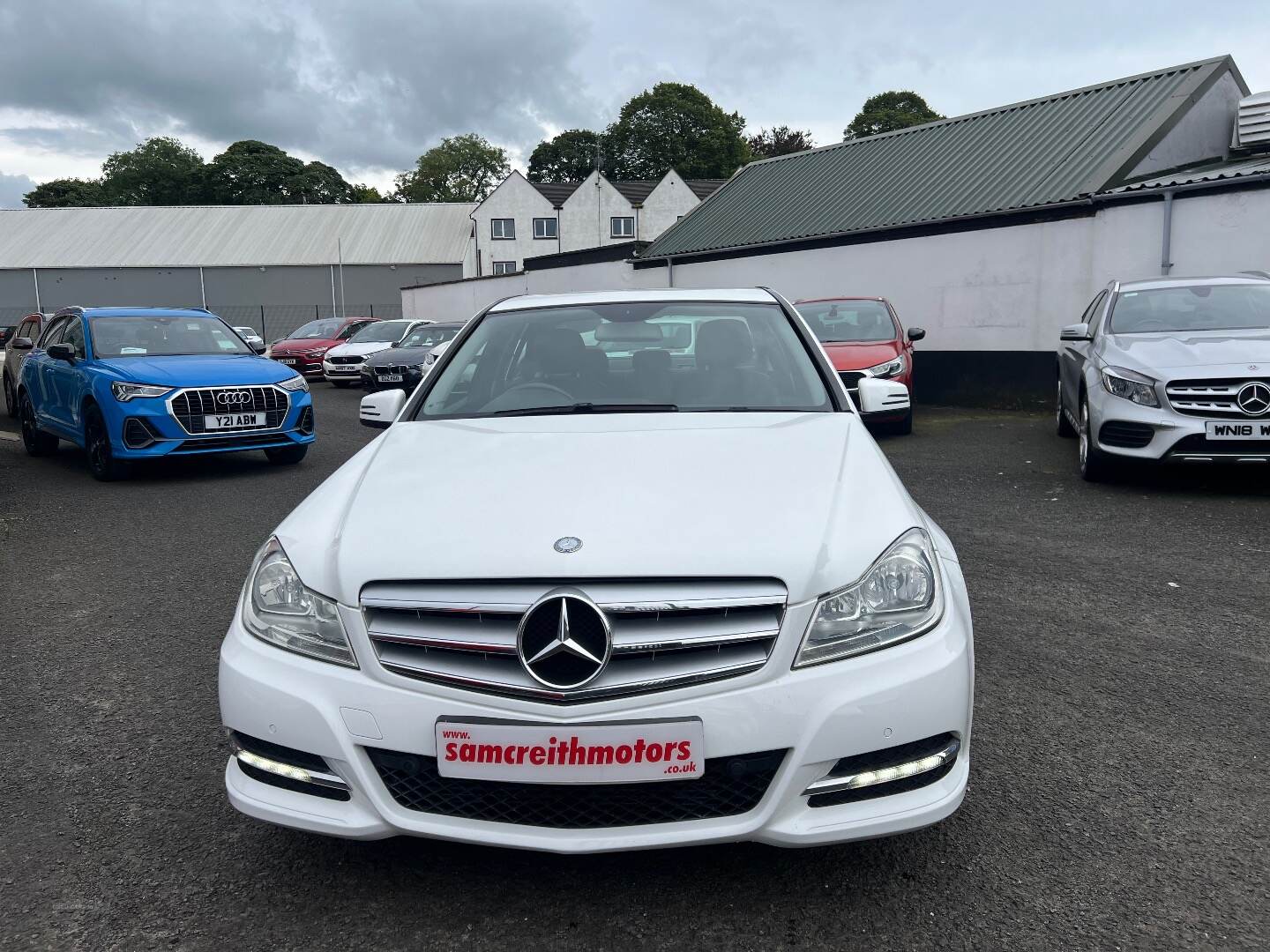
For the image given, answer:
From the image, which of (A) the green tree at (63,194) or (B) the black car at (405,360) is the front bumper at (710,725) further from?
(A) the green tree at (63,194)

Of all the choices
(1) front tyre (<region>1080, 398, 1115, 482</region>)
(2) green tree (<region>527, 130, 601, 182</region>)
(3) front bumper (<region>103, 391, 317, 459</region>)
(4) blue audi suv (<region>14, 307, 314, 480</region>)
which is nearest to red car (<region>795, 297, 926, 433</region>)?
(1) front tyre (<region>1080, 398, 1115, 482</region>)

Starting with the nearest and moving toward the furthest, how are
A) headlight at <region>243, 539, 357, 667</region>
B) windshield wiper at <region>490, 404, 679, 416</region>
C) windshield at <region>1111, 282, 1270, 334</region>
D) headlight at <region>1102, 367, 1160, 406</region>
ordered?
headlight at <region>243, 539, 357, 667</region>, windshield wiper at <region>490, 404, 679, 416</region>, headlight at <region>1102, 367, 1160, 406</region>, windshield at <region>1111, 282, 1270, 334</region>

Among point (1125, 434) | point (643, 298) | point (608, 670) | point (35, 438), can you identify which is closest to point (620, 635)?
point (608, 670)

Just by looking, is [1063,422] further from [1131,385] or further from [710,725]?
[710,725]

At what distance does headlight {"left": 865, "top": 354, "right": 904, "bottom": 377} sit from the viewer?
38.3 ft

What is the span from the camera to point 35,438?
1190cm

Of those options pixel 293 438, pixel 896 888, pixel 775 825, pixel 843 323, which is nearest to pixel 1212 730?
pixel 896 888

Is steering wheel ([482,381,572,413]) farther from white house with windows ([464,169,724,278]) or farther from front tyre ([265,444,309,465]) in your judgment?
white house with windows ([464,169,724,278])

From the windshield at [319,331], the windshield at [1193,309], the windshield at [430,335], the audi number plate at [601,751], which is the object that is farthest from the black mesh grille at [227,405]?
the windshield at [319,331]

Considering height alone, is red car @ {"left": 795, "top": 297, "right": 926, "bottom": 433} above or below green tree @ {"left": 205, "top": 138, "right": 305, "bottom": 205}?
below

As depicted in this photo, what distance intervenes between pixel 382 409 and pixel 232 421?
228 inches

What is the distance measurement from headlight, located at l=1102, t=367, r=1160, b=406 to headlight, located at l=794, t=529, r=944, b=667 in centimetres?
572

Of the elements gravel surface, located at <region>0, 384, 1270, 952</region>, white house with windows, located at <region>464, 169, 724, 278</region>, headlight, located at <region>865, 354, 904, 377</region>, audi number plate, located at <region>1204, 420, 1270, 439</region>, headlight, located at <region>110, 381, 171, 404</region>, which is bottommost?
gravel surface, located at <region>0, 384, 1270, 952</region>

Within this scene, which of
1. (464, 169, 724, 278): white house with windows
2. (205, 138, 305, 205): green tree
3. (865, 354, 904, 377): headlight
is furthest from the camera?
(205, 138, 305, 205): green tree
